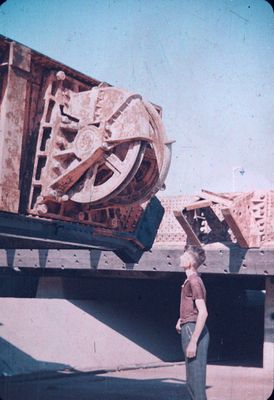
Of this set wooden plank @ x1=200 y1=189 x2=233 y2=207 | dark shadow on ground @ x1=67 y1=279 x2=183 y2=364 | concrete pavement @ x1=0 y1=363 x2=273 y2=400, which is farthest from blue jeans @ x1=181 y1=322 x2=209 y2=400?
dark shadow on ground @ x1=67 y1=279 x2=183 y2=364

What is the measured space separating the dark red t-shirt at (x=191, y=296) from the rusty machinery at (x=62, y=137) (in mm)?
1368

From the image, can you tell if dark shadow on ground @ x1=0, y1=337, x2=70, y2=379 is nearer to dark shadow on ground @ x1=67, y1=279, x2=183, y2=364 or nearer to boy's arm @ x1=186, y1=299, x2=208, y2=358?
dark shadow on ground @ x1=67, y1=279, x2=183, y2=364

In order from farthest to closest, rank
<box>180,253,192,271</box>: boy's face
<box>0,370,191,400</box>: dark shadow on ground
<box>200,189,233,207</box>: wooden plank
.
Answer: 1. <box>200,189,233,207</box>: wooden plank
2. <box>0,370,191,400</box>: dark shadow on ground
3. <box>180,253,192,271</box>: boy's face

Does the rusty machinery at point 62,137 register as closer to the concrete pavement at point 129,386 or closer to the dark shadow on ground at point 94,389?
the dark shadow on ground at point 94,389

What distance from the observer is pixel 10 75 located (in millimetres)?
5797

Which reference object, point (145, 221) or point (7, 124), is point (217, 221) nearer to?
point (145, 221)

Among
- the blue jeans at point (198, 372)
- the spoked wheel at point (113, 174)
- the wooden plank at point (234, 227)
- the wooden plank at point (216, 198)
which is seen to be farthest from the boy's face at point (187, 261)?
the wooden plank at point (216, 198)

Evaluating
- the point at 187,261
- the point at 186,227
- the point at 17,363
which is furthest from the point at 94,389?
the point at 187,261

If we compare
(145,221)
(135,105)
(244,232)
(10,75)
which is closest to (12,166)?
(10,75)

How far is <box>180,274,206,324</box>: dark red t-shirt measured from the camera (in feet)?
17.3

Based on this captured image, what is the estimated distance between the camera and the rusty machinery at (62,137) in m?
5.86

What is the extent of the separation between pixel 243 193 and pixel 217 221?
0.94 meters

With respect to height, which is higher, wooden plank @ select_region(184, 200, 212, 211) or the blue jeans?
wooden plank @ select_region(184, 200, 212, 211)

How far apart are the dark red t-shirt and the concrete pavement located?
3470mm
